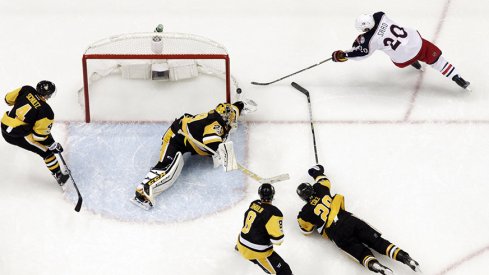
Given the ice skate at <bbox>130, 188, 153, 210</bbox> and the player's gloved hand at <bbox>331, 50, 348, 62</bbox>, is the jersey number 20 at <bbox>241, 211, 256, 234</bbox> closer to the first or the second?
the ice skate at <bbox>130, 188, 153, 210</bbox>

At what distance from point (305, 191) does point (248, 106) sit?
923mm

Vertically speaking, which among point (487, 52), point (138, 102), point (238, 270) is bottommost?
point (238, 270)

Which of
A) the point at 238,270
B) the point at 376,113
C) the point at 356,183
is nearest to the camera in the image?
the point at 238,270

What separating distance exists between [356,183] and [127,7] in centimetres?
255

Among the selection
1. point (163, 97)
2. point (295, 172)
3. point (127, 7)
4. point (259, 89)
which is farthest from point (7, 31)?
point (295, 172)

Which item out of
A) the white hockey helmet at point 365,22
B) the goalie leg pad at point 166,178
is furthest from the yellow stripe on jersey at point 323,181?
the white hockey helmet at point 365,22

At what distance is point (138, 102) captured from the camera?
6504mm

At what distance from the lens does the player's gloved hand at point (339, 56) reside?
6.44 m

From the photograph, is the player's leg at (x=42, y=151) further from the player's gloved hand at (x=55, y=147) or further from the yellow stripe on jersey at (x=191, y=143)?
the yellow stripe on jersey at (x=191, y=143)

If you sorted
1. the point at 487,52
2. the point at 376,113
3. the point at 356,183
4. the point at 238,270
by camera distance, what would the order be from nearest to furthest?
the point at 238,270
the point at 356,183
the point at 376,113
the point at 487,52

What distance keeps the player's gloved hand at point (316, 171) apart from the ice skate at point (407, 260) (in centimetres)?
75

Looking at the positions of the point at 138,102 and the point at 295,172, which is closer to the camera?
the point at 295,172

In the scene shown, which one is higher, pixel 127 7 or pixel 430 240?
pixel 127 7

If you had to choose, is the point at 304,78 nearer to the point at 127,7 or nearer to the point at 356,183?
the point at 356,183
